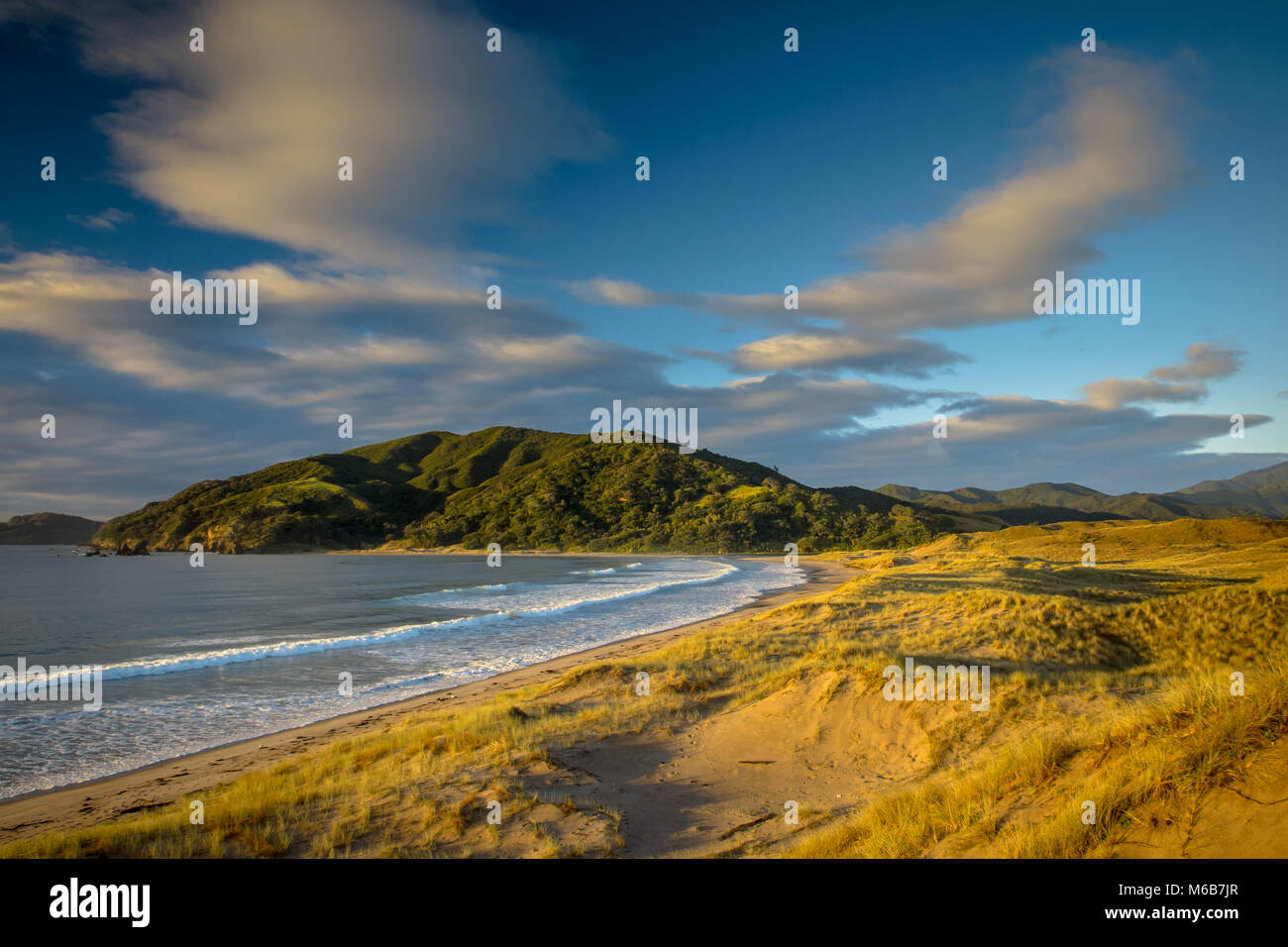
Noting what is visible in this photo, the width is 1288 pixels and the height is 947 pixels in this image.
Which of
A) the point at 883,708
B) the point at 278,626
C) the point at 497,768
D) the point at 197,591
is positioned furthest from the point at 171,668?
the point at 197,591

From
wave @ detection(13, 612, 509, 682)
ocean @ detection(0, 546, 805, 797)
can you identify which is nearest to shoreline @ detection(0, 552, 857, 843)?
ocean @ detection(0, 546, 805, 797)

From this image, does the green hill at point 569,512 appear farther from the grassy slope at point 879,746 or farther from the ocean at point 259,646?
the grassy slope at point 879,746

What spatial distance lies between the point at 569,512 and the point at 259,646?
382 ft

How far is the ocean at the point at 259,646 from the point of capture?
1291 cm

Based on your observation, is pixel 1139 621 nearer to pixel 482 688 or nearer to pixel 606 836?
pixel 606 836

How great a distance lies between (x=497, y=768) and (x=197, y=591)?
5127 centimetres

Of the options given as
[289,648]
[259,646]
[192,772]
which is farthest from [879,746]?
[259,646]

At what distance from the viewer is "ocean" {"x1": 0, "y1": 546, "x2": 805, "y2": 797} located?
12.9 m

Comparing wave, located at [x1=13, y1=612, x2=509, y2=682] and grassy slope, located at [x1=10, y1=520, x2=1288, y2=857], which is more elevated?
grassy slope, located at [x1=10, y1=520, x2=1288, y2=857]

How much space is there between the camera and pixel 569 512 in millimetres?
139750

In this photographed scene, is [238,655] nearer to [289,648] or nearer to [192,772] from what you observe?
[289,648]

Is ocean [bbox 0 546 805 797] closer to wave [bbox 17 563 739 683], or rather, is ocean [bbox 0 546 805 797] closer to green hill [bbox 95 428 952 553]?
wave [bbox 17 563 739 683]

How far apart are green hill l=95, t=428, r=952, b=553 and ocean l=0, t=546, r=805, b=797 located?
234 ft

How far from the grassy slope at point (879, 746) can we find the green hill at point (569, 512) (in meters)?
95.0
